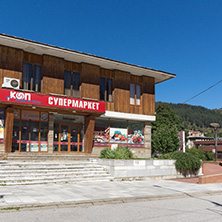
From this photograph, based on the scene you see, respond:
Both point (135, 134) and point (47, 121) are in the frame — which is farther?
point (135, 134)

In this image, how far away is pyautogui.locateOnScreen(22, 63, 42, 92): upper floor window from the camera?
70.7ft

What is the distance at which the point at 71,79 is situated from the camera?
77.0ft

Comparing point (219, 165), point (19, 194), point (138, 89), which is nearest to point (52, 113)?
point (138, 89)

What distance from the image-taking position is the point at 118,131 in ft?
Result: 82.8

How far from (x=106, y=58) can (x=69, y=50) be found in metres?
3.27

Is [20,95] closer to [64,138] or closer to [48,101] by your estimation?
[48,101]

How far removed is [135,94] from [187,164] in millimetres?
8808

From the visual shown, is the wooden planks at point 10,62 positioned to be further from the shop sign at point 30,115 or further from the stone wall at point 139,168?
the stone wall at point 139,168

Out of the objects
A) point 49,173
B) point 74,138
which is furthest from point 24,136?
point 49,173

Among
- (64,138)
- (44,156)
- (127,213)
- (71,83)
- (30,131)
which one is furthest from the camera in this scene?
(71,83)

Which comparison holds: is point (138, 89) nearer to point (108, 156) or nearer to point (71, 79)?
point (71, 79)

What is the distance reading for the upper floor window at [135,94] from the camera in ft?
86.0

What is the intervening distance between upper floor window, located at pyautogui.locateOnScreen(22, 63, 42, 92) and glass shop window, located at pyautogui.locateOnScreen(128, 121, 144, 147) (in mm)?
8745

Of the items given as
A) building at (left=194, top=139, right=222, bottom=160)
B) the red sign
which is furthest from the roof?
building at (left=194, top=139, right=222, bottom=160)
